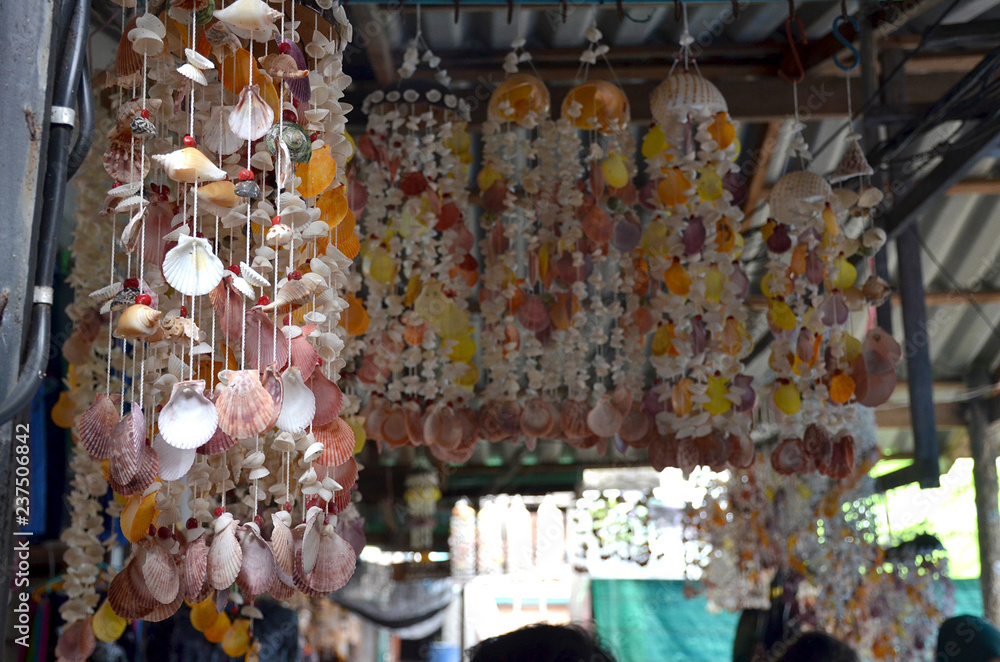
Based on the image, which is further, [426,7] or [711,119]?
[426,7]

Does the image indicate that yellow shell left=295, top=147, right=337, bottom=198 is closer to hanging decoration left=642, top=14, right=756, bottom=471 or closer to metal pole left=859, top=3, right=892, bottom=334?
hanging decoration left=642, top=14, right=756, bottom=471

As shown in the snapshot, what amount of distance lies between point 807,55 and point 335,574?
2715 millimetres

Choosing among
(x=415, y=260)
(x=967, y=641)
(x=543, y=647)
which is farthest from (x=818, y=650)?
(x=415, y=260)

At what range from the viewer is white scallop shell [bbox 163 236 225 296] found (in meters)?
1.06

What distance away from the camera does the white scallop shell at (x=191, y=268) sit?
1061 millimetres

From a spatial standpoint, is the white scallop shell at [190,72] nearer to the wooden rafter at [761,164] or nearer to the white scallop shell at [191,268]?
the white scallop shell at [191,268]

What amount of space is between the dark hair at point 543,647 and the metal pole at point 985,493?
15.8ft

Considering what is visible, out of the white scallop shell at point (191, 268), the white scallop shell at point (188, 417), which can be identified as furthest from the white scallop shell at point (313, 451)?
the white scallop shell at point (191, 268)

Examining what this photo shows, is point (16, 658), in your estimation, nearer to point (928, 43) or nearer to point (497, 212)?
point (497, 212)

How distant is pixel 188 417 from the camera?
3.47 feet

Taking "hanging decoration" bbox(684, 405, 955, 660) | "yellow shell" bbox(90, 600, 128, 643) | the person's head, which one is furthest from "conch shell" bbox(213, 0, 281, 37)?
"hanging decoration" bbox(684, 405, 955, 660)

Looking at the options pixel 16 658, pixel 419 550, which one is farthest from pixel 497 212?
pixel 419 550

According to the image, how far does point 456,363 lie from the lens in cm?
263

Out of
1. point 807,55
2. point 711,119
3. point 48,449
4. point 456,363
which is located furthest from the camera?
point 807,55
